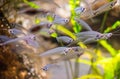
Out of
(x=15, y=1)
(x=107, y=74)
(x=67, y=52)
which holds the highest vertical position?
(x=15, y=1)

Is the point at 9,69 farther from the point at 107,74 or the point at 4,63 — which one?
the point at 107,74

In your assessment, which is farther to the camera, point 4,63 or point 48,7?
point 48,7

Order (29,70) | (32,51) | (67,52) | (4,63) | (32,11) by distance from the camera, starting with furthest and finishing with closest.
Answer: (32,11), (32,51), (29,70), (4,63), (67,52)

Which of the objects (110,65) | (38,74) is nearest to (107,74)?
(110,65)

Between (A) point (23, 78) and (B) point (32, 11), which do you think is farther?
(B) point (32, 11)

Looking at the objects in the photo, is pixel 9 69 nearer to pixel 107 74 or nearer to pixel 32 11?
pixel 107 74

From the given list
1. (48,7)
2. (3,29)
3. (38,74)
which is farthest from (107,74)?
(48,7)

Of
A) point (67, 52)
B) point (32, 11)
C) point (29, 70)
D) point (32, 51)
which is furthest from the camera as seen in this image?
Result: point (32, 11)

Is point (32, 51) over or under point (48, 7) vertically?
under

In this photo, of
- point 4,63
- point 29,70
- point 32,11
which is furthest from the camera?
point 32,11

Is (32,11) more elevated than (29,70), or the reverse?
(32,11)
